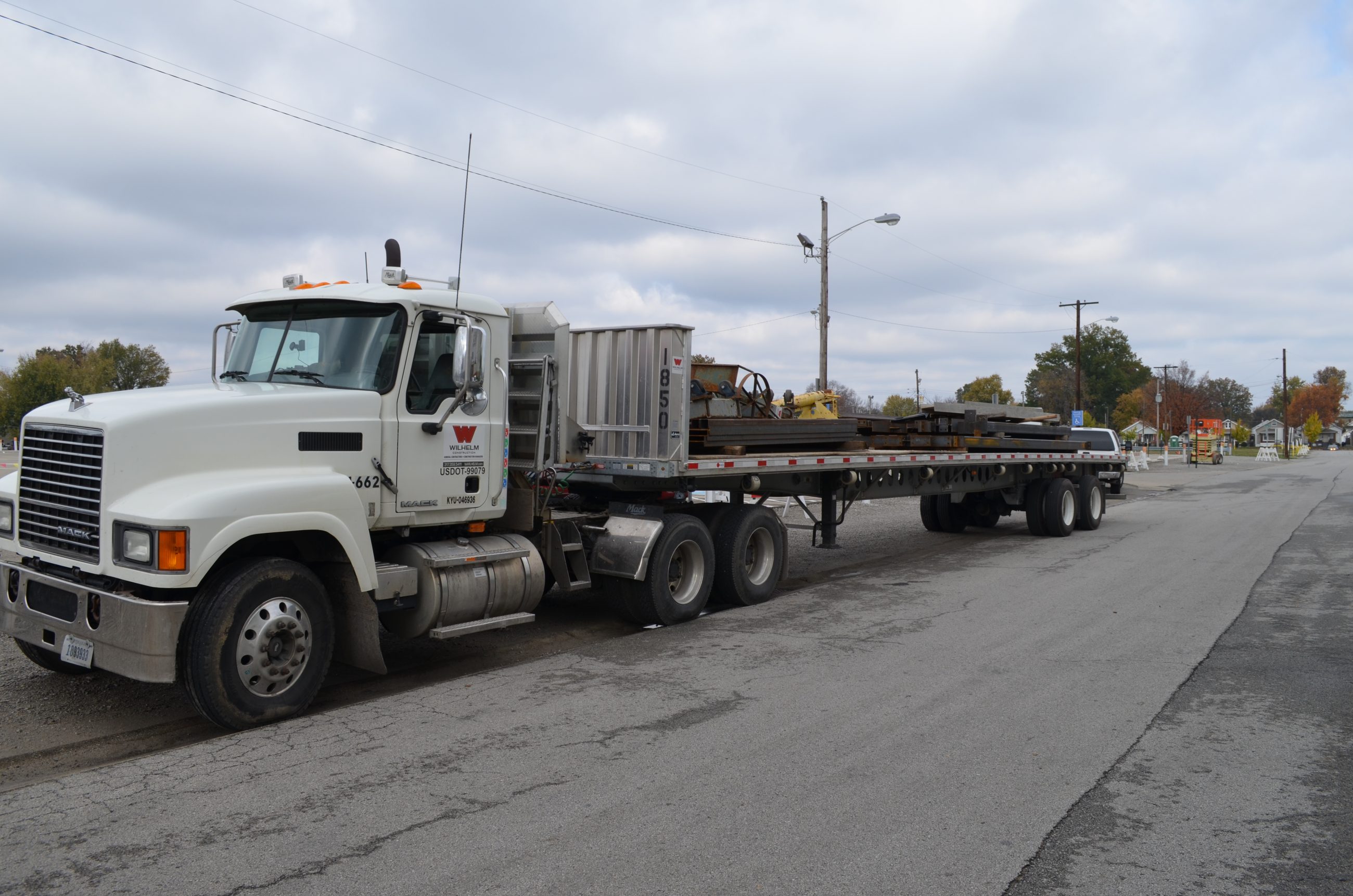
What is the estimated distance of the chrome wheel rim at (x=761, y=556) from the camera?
9.96 metres

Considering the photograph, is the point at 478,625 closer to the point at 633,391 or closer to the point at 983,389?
the point at 633,391

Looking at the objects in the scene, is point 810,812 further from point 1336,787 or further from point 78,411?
point 78,411

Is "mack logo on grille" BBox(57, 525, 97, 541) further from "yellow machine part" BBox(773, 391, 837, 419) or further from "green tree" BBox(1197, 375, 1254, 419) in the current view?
"green tree" BBox(1197, 375, 1254, 419)

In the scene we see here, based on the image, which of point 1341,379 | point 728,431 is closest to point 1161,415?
point 728,431

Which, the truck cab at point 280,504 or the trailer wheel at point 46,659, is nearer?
the truck cab at point 280,504

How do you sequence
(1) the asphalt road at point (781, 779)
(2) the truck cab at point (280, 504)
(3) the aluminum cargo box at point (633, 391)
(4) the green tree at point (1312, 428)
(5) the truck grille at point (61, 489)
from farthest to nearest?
(4) the green tree at point (1312, 428) < (3) the aluminum cargo box at point (633, 391) < (5) the truck grille at point (61, 489) < (2) the truck cab at point (280, 504) < (1) the asphalt road at point (781, 779)

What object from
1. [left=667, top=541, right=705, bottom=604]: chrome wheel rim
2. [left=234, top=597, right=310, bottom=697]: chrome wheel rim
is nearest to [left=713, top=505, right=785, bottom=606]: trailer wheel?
[left=667, top=541, right=705, bottom=604]: chrome wheel rim

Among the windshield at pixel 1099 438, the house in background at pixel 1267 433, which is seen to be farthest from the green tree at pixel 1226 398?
the windshield at pixel 1099 438

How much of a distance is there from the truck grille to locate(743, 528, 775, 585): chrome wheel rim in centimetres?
609

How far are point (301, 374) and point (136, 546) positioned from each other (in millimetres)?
1776

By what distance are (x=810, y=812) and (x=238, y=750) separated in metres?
3.14

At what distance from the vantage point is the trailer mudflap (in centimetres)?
840

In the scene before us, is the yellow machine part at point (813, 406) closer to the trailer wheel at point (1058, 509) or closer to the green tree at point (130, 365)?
the trailer wheel at point (1058, 509)

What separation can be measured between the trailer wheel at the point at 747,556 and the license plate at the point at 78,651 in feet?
17.9
